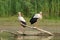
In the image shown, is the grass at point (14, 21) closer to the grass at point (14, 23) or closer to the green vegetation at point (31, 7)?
the grass at point (14, 23)

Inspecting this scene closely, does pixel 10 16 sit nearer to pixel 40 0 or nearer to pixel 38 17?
pixel 40 0

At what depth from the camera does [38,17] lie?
17312 millimetres

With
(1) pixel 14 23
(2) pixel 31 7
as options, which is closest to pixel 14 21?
(1) pixel 14 23

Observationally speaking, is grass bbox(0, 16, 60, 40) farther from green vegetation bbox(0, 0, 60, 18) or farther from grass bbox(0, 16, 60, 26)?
green vegetation bbox(0, 0, 60, 18)

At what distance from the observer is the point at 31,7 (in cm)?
2427

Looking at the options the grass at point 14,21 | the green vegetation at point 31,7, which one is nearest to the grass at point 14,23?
the grass at point 14,21

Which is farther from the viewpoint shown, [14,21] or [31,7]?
[31,7]

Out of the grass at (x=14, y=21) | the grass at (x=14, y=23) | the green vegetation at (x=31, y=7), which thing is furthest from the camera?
the green vegetation at (x=31, y=7)

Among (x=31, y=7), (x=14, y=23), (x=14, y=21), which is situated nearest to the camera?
(x=14, y=23)

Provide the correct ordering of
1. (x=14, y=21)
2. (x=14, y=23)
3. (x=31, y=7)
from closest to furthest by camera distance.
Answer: (x=14, y=23)
(x=14, y=21)
(x=31, y=7)

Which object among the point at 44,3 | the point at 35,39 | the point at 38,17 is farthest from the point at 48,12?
the point at 35,39

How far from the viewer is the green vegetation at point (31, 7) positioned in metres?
23.8

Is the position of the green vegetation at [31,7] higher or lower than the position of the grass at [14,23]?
higher

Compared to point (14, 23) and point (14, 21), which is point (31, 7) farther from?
point (14, 23)
